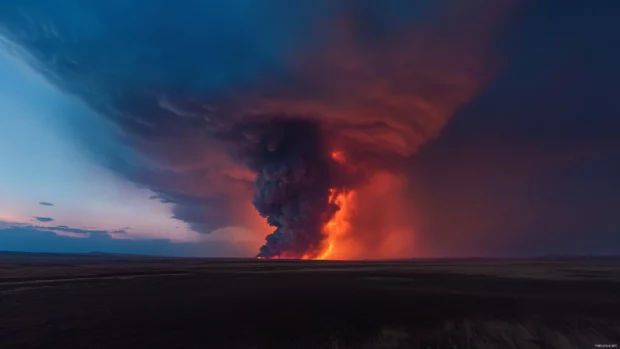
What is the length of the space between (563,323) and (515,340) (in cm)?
661

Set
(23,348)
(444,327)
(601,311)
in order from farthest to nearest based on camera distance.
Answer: (601,311) → (444,327) → (23,348)

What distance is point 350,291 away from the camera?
45.7 metres

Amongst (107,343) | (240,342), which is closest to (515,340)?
(240,342)

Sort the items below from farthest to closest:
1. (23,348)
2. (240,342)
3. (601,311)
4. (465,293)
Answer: (465,293) < (601,311) < (240,342) < (23,348)

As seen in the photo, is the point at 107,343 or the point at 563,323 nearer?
the point at 107,343

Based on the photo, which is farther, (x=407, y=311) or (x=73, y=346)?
(x=407, y=311)

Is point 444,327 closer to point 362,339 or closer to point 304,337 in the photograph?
point 362,339

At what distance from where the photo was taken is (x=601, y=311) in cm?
2948

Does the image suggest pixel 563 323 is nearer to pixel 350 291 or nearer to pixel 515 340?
pixel 515 340

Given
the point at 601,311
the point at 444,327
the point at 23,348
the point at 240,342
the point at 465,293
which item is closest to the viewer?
the point at 23,348

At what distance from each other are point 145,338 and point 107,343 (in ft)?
6.43

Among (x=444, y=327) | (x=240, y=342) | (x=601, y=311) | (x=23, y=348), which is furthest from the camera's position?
(x=601, y=311)

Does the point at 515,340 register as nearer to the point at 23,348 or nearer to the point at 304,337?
the point at 304,337

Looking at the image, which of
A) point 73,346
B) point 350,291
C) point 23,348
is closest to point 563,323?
point 350,291
